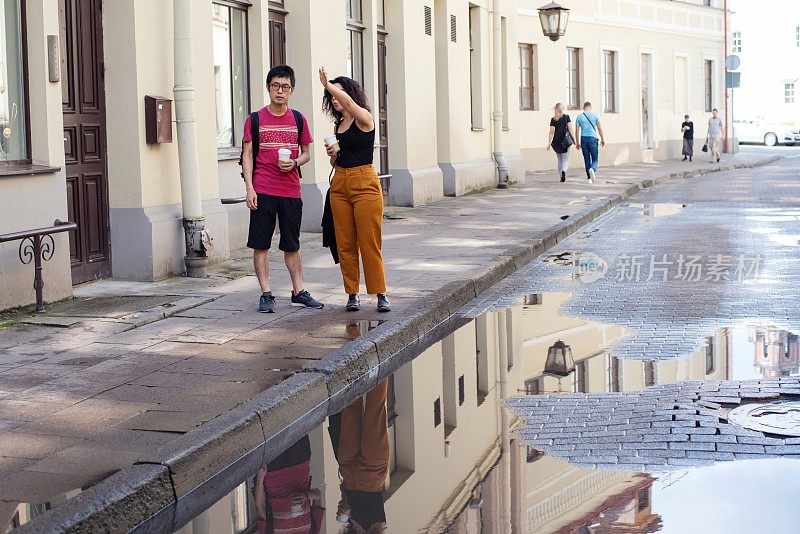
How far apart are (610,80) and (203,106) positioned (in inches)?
1059

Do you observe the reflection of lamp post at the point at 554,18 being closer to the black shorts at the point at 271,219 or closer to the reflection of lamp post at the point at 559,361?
the black shorts at the point at 271,219

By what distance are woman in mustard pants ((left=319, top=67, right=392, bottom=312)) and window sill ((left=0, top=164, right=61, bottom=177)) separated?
2.21 metres

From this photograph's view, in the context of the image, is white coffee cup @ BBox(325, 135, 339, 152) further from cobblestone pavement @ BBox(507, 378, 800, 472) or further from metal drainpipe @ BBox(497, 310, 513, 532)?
cobblestone pavement @ BBox(507, 378, 800, 472)

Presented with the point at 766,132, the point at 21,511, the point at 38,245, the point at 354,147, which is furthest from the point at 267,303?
the point at 766,132

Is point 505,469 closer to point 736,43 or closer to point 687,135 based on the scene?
point 687,135

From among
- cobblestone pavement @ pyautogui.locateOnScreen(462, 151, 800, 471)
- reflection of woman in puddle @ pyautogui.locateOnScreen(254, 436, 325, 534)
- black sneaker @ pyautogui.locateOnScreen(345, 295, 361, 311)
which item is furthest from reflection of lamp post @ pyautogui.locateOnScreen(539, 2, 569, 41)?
reflection of woman in puddle @ pyautogui.locateOnScreen(254, 436, 325, 534)

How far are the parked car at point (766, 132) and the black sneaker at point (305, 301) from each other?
50295 mm

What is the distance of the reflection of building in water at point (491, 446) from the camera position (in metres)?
4.82

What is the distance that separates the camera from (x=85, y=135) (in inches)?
447

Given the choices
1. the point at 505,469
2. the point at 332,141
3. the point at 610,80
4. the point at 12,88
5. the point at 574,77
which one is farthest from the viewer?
the point at 610,80

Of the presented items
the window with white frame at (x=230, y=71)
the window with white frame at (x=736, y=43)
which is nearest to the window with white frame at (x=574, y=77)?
the window with white frame at (x=230, y=71)

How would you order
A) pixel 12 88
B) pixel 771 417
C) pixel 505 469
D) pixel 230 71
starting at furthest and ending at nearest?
pixel 230 71 → pixel 12 88 → pixel 771 417 → pixel 505 469

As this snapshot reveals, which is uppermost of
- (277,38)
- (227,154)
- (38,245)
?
(277,38)

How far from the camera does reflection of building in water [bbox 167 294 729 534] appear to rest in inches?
190
